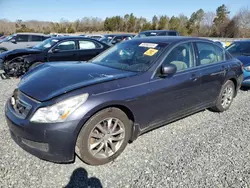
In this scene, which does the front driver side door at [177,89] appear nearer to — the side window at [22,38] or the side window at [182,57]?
the side window at [182,57]

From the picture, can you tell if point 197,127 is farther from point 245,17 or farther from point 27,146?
point 245,17

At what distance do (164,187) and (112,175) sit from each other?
0.62 meters

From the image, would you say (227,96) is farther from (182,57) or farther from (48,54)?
(48,54)

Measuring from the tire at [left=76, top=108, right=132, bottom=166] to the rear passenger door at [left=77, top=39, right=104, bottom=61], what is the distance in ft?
18.7

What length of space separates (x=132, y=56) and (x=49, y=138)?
1.89 m

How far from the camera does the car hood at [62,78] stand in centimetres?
252

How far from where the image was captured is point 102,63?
3.60 metres

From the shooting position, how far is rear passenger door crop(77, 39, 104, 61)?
8031 mm

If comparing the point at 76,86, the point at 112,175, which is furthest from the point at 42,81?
the point at 112,175

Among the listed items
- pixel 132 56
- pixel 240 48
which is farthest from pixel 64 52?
pixel 240 48

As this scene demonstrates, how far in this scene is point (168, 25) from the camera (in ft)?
185

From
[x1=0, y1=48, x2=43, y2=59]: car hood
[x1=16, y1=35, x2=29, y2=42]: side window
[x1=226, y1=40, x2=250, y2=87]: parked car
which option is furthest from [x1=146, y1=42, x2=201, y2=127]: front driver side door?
[x1=16, y1=35, x2=29, y2=42]: side window

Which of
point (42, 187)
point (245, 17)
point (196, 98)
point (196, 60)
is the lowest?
point (42, 187)

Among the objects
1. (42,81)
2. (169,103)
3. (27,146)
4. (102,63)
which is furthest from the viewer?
(102,63)
